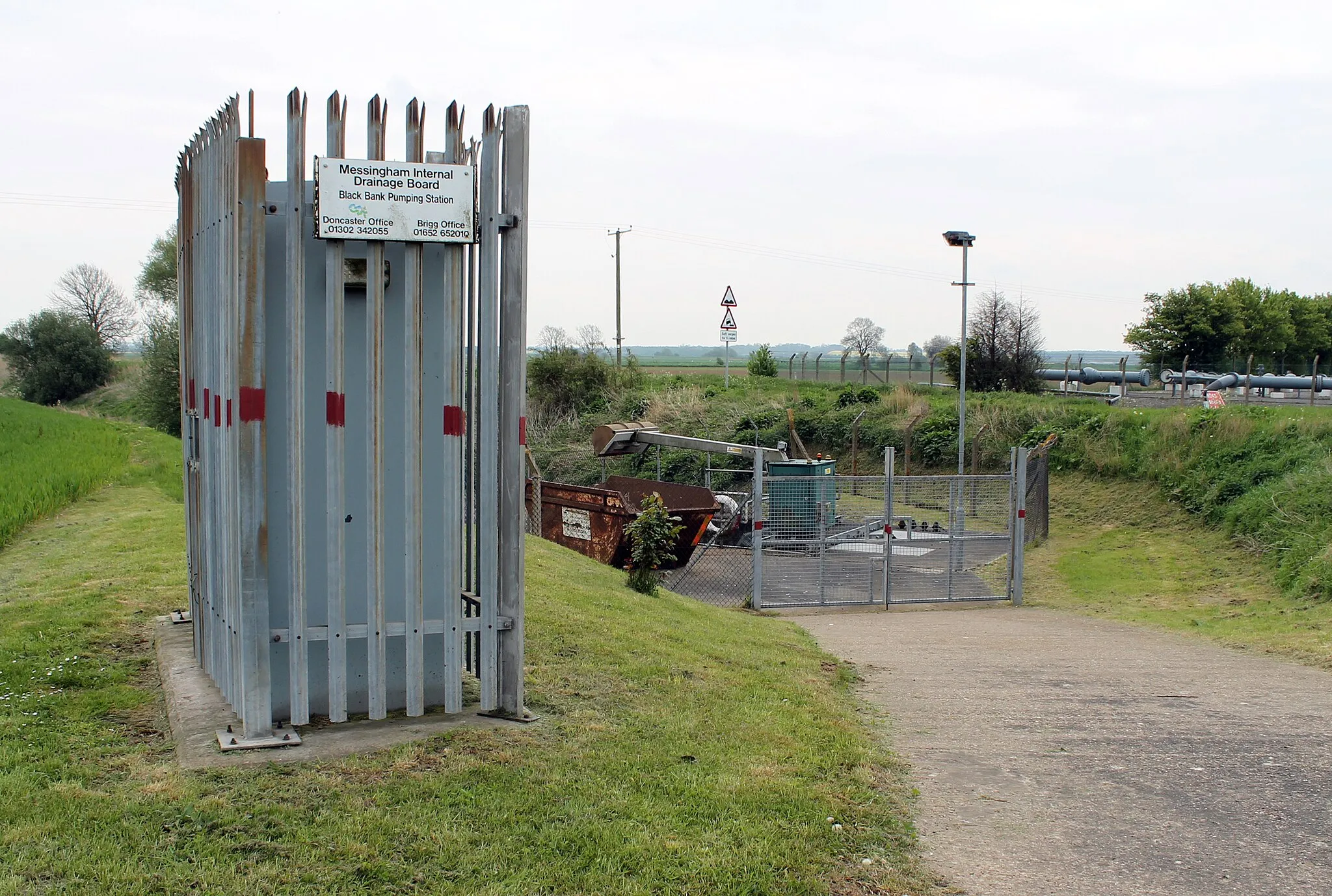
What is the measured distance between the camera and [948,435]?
2805 cm

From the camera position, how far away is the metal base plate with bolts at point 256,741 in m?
4.90

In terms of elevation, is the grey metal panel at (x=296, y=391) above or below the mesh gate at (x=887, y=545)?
above

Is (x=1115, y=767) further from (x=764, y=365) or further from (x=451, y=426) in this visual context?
(x=764, y=365)

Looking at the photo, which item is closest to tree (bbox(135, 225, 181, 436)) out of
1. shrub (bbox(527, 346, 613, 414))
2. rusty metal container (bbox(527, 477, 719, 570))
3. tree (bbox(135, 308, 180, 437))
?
tree (bbox(135, 308, 180, 437))

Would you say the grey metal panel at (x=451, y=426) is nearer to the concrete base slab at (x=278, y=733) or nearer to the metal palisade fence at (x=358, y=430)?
the metal palisade fence at (x=358, y=430)

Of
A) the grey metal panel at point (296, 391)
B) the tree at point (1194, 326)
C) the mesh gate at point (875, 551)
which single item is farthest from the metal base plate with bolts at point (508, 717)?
the tree at point (1194, 326)

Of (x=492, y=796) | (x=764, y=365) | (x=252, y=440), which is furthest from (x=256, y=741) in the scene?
→ (x=764, y=365)

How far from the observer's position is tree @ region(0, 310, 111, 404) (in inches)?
2662

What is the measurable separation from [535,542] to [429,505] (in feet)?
36.0

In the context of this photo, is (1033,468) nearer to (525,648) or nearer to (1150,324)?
(525,648)

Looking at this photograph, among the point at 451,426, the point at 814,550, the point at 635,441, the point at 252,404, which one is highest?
the point at 252,404

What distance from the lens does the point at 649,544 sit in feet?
43.2

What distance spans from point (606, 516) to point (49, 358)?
62.4 m

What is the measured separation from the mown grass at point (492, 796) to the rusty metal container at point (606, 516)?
10.5 meters
